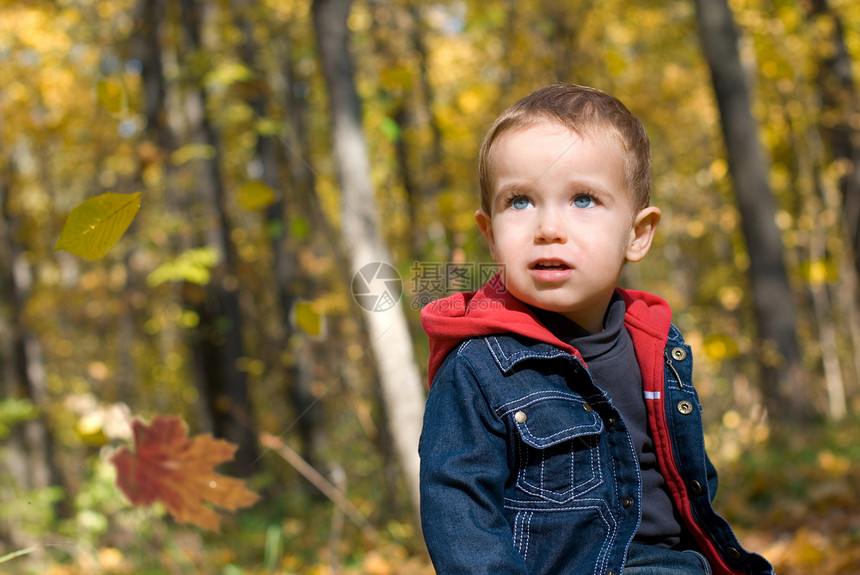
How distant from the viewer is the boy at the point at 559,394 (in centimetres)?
140

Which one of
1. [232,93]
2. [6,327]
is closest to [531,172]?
[232,93]

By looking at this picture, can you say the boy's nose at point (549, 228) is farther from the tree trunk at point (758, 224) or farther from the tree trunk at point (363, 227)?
the tree trunk at point (758, 224)

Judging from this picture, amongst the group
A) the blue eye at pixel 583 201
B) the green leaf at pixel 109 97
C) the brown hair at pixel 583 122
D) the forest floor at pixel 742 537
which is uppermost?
the green leaf at pixel 109 97

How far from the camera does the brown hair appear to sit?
148cm

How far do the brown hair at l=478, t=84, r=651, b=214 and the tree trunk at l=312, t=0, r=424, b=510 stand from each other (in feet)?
7.26

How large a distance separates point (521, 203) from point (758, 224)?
581cm

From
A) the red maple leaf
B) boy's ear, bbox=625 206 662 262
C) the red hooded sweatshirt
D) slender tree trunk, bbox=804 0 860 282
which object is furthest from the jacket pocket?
slender tree trunk, bbox=804 0 860 282

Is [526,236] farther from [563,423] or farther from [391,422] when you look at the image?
[391,422]

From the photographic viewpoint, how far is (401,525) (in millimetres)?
5375

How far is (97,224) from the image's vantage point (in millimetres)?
1677

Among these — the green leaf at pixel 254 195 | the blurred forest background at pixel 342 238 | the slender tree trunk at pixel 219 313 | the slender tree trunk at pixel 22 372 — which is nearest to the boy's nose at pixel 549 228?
the blurred forest background at pixel 342 238

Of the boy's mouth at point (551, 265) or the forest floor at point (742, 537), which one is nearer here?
the boy's mouth at point (551, 265)

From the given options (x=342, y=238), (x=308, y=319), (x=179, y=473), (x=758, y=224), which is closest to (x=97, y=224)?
(x=179, y=473)

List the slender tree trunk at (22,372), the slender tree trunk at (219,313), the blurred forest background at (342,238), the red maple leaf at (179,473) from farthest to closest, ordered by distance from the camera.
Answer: the slender tree trunk at (22,372) → the slender tree trunk at (219,313) → the blurred forest background at (342,238) → the red maple leaf at (179,473)
